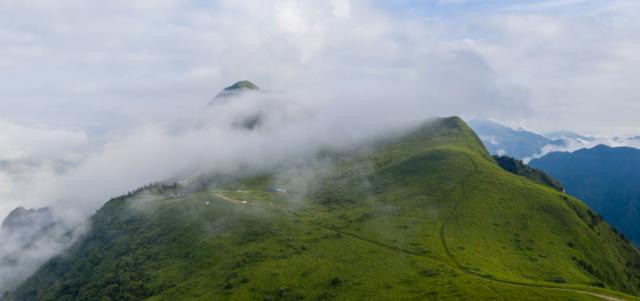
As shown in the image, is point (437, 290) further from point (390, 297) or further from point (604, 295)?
point (604, 295)

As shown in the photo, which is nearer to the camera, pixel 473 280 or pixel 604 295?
pixel 604 295

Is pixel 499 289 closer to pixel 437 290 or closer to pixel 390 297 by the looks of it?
pixel 437 290

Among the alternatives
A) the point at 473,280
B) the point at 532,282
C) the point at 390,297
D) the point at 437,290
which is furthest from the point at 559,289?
the point at 390,297

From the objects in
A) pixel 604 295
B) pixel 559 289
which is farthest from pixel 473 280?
pixel 604 295

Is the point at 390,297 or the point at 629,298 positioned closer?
the point at 629,298

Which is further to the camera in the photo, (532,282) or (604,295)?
(532,282)

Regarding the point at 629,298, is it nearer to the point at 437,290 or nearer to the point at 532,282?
the point at 532,282

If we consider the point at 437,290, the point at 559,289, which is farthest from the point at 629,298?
the point at 437,290

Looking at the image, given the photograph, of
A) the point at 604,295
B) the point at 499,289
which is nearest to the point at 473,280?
the point at 499,289
